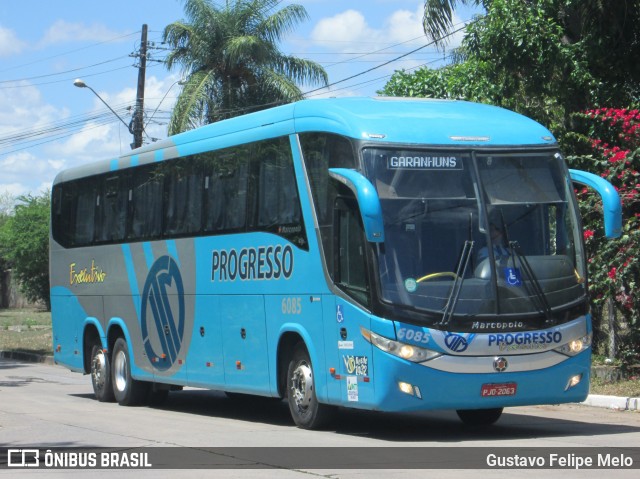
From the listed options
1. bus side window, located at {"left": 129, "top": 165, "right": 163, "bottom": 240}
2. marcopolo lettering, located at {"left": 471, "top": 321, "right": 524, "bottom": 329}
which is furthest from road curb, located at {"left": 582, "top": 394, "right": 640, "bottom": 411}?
bus side window, located at {"left": 129, "top": 165, "right": 163, "bottom": 240}

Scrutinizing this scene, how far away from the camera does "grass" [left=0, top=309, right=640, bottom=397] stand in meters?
16.5

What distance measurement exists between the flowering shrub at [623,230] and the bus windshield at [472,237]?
4.08 metres

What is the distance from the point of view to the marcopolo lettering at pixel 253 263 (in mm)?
13445

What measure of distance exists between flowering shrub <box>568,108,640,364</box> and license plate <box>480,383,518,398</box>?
488 centimetres

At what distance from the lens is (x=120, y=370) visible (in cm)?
1834

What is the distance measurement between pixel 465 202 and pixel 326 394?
2.68 m

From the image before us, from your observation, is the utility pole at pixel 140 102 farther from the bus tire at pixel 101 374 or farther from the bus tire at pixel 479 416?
the bus tire at pixel 479 416

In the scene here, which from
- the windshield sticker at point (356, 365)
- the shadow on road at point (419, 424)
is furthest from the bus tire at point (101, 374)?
the windshield sticker at point (356, 365)

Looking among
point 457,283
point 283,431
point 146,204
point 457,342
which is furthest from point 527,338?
point 146,204

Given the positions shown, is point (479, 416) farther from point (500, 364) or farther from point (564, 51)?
point (564, 51)

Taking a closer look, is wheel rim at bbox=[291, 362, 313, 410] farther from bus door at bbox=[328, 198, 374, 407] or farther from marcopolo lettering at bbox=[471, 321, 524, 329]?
marcopolo lettering at bbox=[471, 321, 524, 329]

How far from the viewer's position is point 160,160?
1702 cm
